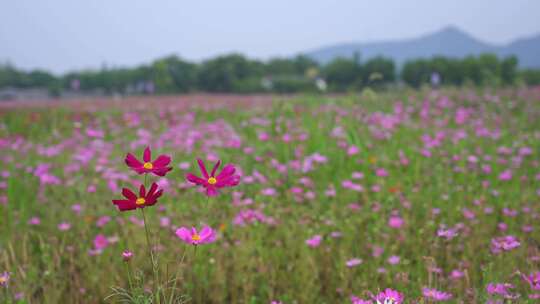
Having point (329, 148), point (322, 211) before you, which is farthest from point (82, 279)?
point (329, 148)

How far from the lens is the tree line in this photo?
2422cm

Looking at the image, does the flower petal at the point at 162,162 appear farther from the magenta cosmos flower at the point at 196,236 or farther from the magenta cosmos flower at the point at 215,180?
the magenta cosmos flower at the point at 196,236

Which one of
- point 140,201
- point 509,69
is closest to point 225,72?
point 509,69

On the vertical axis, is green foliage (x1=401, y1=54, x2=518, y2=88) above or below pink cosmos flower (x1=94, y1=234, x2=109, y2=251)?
above

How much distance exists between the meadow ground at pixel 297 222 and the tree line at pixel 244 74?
18466 mm

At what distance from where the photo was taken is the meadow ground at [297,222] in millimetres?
2115

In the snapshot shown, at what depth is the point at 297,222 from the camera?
9.37 ft

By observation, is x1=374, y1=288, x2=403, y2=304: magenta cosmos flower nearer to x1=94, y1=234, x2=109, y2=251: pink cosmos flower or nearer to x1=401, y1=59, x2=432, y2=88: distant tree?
x1=94, y1=234, x2=109, y2=251: pink cosmos flower

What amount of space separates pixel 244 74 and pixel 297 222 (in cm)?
2668

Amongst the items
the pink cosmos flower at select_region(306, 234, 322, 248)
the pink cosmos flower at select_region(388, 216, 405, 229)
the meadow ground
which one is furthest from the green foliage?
the pink cosmos flower at select_region(306, 234, 322, 248)

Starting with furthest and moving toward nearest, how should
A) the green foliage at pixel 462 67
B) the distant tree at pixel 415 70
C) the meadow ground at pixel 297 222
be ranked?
1. the distant tree at pixel 415 70
2. the green foliage at pixel 462 67
3. the meadow ground at pixel 297 222

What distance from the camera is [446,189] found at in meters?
3.30

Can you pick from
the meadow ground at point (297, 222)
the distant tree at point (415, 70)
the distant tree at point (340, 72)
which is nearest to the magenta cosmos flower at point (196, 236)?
the meadow ground at point (297, 222)

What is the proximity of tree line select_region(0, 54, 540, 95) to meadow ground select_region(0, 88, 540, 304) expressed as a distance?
60.6ft
